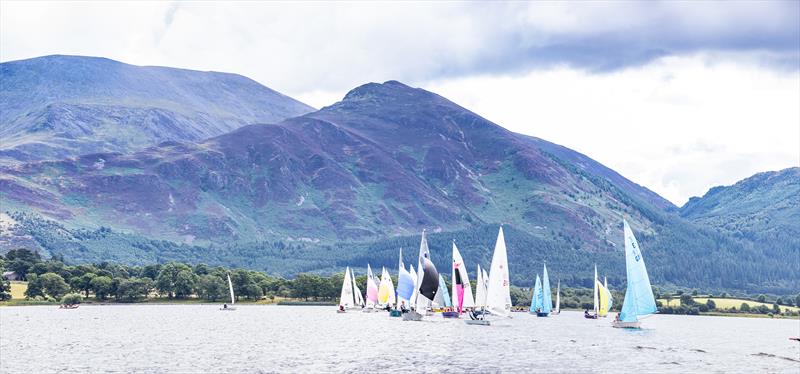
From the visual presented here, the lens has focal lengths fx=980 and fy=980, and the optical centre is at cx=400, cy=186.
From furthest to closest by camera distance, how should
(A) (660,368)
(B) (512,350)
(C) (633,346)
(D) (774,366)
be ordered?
(C) (633,346), (B) (512,350), (D) (774,366), (A) (660,368)

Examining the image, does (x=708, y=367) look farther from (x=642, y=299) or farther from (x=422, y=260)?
(x=422, y=260)

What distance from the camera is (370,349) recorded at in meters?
137

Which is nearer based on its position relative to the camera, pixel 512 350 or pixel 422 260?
pixel 512 350

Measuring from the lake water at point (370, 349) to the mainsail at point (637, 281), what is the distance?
6210 millimetres

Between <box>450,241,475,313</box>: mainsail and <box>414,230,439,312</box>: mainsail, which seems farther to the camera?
<box>450,241,475,313</box>: mainsail

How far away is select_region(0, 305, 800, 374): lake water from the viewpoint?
116 metres

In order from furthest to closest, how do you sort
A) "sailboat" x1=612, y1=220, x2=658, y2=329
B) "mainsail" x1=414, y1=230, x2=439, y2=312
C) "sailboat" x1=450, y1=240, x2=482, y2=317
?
"sailboat" x1=450, y1=240, x2=482, y2=317, "mainsail" x1=414, y1=230, x2=439, y2=312, "sailboat" x1=612, y1=220, x2=658, y2=329

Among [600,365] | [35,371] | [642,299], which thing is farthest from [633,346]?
[35,371]

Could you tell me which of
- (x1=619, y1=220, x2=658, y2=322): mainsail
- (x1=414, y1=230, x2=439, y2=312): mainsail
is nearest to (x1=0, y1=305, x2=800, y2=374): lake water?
(x1=619, y1=220, x2=658, y2=322): mainsail

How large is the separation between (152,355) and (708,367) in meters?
70.4

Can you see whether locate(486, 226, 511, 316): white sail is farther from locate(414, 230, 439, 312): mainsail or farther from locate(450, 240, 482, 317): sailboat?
locate(414, 230, 439, 312): mainsail

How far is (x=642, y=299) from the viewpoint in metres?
155

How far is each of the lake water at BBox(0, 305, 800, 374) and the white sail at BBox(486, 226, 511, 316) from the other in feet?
16.0

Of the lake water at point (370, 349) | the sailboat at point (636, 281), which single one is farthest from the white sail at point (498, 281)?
the sailboat at point (636, 281)
